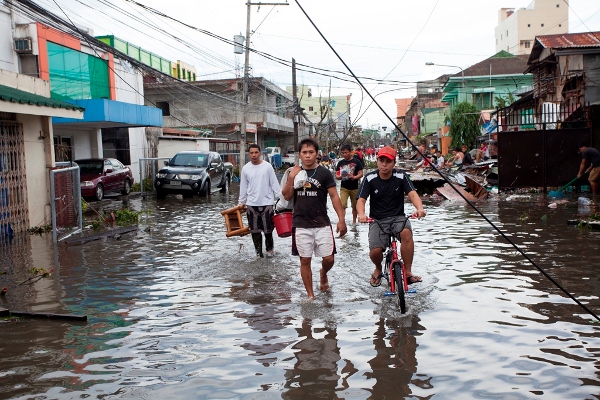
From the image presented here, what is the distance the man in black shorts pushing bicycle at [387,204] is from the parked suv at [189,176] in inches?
699

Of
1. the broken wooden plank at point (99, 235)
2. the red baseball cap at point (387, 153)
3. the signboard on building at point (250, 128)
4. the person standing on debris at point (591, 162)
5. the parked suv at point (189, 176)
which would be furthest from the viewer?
the signboard on building at point (250, 128)

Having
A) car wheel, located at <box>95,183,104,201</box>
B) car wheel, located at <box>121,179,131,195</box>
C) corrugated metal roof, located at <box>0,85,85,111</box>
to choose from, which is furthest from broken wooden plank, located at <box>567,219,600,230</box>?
car wheel, located at <box>121,179,131,195</box>

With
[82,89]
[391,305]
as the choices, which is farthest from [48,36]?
[391,305]

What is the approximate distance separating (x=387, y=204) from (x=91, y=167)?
19341mm

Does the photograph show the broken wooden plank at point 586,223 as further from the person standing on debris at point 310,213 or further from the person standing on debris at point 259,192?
the person standing on debris at point 310,213

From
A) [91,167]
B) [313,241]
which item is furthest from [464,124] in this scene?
[313,241]

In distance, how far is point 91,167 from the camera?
24328 millimetres

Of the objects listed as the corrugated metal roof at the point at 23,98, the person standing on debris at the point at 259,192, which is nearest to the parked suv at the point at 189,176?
the corrugated metal roof at the point at 23,98

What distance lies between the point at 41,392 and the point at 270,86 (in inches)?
2075

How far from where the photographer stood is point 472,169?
98.9 feet

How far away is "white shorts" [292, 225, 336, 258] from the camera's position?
7156 mm

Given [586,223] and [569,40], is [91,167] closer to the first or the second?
[586,223]

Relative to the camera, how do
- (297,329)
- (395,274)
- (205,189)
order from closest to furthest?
(297,329) → (395,274) → (205,189)

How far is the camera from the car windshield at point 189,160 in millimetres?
25766
